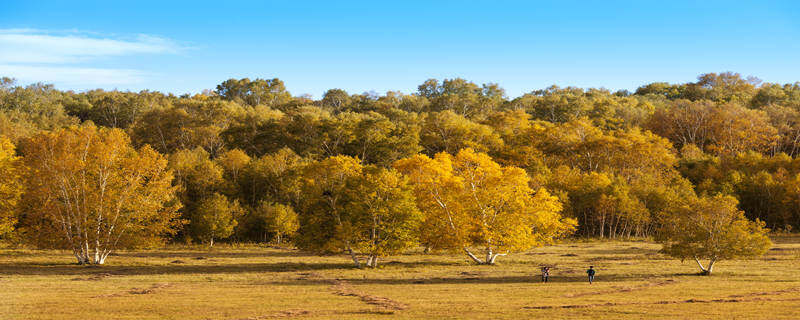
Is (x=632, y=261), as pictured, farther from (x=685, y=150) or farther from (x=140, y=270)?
(x=685, y=150)

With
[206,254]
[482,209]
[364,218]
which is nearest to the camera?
[364,218]

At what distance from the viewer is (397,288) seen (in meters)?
39.5

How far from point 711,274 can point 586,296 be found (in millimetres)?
17671

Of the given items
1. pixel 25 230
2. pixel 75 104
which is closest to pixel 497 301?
pixel 25 230

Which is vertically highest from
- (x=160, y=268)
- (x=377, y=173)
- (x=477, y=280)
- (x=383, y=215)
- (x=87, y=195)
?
(x=377, y=173)

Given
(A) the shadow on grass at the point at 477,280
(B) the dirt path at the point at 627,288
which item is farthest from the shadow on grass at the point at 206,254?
(B) the dirt path at the point at 627,288

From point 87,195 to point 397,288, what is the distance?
34127 millimetres

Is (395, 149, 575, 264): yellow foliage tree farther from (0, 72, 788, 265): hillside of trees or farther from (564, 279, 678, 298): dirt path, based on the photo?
(564, 279, 678, 298): dirt path

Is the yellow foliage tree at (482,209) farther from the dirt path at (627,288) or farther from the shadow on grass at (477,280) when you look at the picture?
the dirt path at (627,288)

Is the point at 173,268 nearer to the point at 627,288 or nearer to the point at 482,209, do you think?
the point at 482,209

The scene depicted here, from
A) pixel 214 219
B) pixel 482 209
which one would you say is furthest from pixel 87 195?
pixel 482 209

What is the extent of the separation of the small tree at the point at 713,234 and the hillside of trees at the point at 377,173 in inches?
48.9

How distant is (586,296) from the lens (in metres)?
34.4

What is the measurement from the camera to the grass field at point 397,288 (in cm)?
2855
